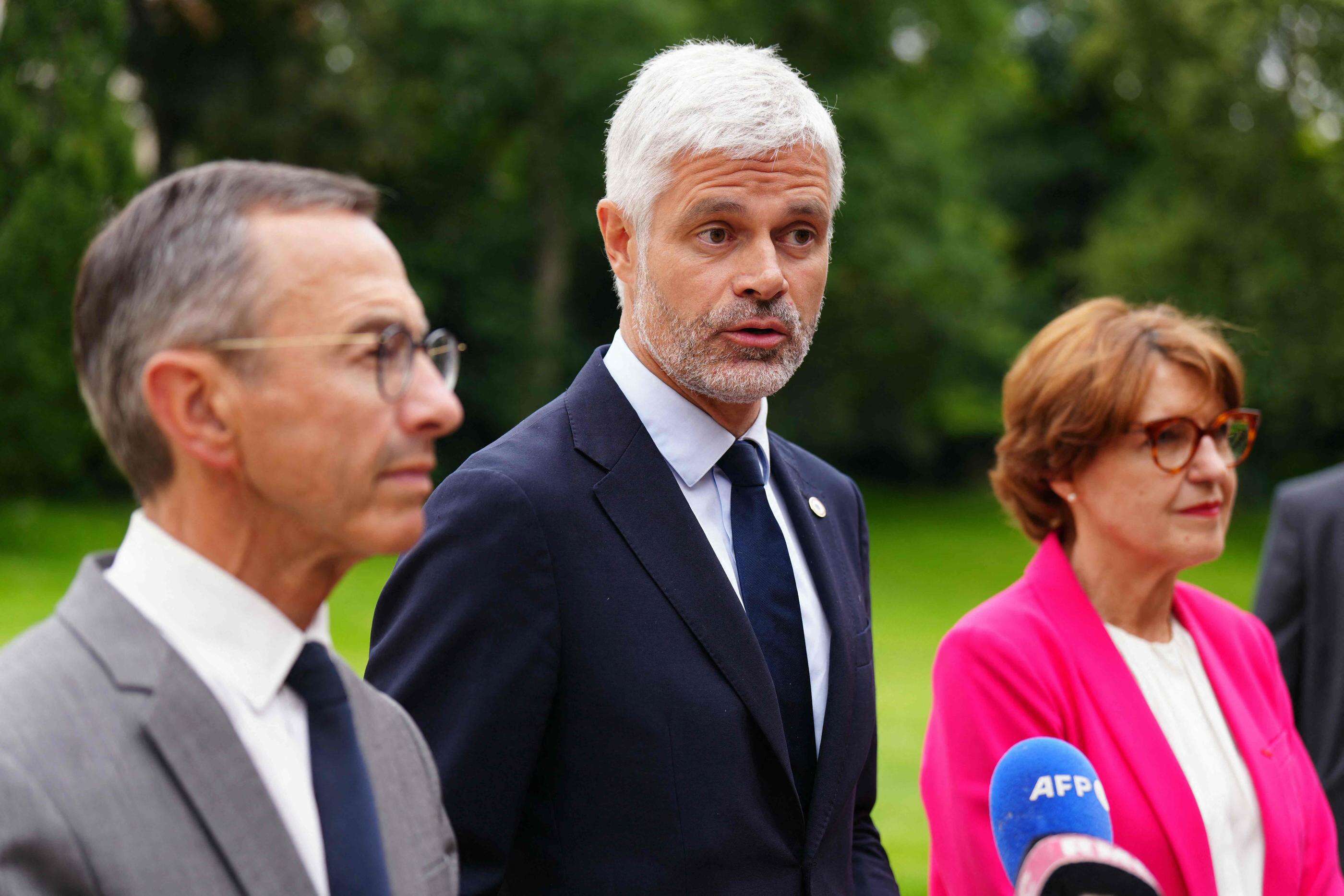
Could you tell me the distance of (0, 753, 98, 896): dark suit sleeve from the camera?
1.54 meters

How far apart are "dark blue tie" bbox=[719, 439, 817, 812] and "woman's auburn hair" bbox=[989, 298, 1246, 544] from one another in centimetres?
107

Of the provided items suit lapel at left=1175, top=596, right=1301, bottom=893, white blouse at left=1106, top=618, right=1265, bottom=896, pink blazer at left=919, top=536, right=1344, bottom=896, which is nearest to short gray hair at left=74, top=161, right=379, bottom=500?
pink blazer at left=919, top=536, right=1344, bottom=896

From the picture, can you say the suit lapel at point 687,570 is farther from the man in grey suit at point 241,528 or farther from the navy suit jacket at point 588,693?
the man in grey suit at point 241,528

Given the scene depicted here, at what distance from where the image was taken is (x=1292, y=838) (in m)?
3.29

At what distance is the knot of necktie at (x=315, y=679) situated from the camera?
194cm

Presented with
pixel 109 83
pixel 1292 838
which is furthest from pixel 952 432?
pixel 1292 838

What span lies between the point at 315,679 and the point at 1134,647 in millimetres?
2298

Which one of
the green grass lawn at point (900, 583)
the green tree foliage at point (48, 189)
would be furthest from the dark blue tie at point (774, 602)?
the green tree foliage at point (48, 189)

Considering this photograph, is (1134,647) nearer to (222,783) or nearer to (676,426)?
(676,426)

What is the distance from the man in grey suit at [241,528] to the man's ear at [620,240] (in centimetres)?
97

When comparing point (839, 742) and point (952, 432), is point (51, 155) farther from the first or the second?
point (952, 432)

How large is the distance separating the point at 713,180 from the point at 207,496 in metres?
1.27

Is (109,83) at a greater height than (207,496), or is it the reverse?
(109,83)

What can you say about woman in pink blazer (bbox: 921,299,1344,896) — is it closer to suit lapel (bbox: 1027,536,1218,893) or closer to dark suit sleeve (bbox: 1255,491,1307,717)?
suit lapel (bbox: 1027,536,1218,893)
